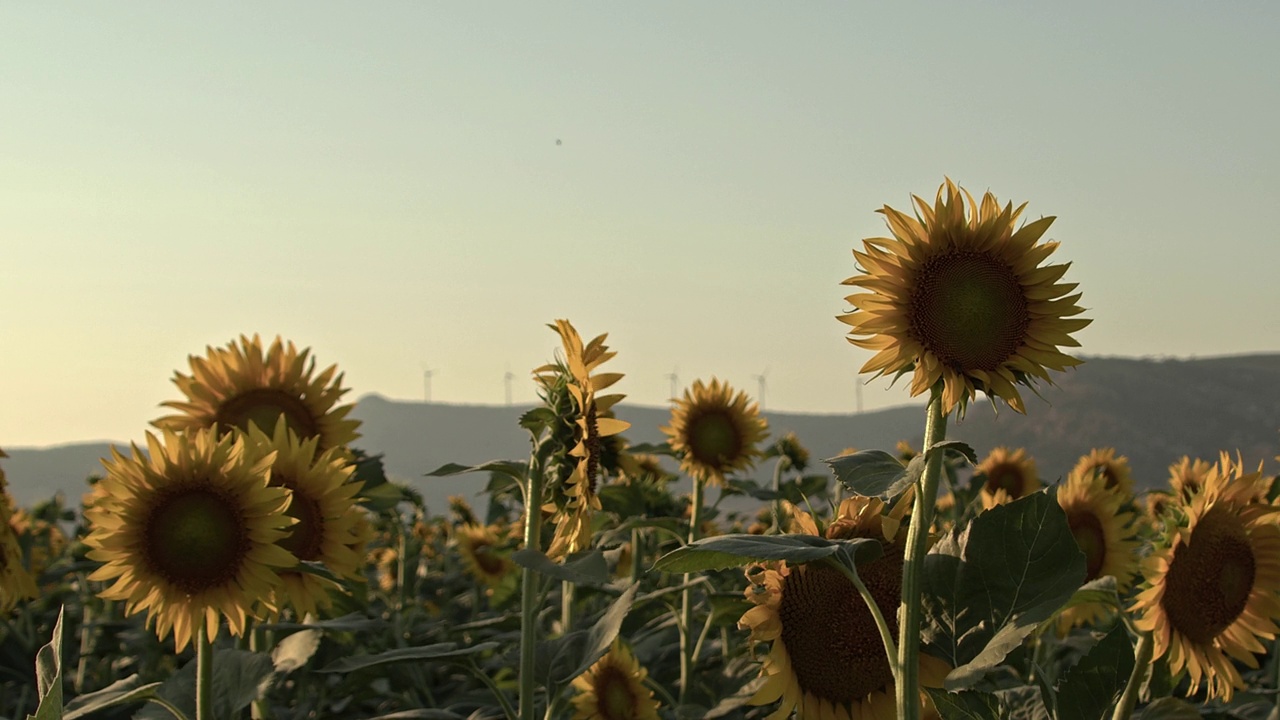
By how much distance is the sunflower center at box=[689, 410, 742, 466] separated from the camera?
19.1 ft

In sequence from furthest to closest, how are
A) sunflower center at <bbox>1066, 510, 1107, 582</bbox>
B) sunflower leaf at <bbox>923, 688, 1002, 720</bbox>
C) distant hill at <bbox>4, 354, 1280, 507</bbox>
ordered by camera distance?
distant hill at <bbox>4, 354, 1280, 507</bbox>, sunflower center at <bbox>1066, 510, 1107, 582</bbox>, sunflower leaf at <bbox>923, 688, 1002, 720</bbox>

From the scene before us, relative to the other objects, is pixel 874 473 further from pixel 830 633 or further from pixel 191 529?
pixel 191 529

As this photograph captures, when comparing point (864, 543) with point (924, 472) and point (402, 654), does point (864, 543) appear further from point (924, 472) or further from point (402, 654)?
point (402, 654)

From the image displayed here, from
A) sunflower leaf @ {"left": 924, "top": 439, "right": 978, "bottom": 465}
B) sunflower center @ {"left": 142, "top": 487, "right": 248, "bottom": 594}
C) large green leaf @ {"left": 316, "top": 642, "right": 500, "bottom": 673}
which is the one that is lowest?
large green leaf @ {"left": 316, "top": 642, "right": 500, "bottom": 673}

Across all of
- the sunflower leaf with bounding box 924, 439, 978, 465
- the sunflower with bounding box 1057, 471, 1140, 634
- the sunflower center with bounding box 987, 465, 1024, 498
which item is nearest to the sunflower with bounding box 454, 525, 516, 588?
the sunflower center with bounding box 987, 465, 1024, 498

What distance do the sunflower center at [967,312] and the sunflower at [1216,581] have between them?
87cm

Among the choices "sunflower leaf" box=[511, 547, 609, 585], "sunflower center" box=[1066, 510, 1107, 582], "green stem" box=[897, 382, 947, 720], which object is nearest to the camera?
"green stem" box=[897, 382, 947, 720]

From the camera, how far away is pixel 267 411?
3.88 meters

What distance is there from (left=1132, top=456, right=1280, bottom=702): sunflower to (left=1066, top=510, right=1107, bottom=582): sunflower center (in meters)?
1.30

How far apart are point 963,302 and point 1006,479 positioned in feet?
16.7

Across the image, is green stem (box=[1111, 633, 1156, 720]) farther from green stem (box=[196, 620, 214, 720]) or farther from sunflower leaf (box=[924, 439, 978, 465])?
green stem (box=[196, 620, 214, 720])

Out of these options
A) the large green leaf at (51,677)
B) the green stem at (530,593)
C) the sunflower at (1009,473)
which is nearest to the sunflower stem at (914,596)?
the green stem at (530,593)

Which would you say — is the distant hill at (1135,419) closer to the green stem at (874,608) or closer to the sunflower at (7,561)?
the sunflower at (7,561)

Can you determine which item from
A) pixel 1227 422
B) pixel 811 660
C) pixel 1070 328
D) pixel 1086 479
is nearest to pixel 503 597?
pixel 1086 479
